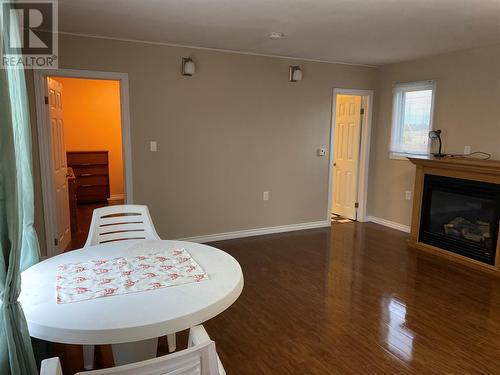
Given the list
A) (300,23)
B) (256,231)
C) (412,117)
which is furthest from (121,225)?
(412,117)

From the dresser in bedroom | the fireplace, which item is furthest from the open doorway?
the fireplace

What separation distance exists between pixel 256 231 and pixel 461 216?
2.48 meters

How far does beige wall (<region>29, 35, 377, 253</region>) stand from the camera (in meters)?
4.17

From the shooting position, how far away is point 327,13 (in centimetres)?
293

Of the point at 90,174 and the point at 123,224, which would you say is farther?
the point at 90,174

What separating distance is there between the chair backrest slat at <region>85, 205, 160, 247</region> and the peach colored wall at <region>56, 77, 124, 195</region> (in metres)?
4.79

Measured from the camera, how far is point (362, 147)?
5703 millimetres

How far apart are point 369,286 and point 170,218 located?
238 centimetres

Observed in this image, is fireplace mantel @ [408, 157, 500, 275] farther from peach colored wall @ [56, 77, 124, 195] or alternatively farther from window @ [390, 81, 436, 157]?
peach colored wall @ [56, 77, 124, 195]

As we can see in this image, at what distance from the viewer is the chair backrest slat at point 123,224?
2.61 meters

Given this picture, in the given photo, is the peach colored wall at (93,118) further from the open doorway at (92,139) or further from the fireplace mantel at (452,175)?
the fireplace mantel at (452,175)

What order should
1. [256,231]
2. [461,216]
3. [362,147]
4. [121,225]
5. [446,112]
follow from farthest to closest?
1. [362,147]
2. [256,231]
3. [446,112]
4. [461,216]
5. [121,225]

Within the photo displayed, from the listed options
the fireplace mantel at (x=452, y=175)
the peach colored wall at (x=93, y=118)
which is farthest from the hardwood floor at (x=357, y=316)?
the peach colored wall at (x=93, y=118)

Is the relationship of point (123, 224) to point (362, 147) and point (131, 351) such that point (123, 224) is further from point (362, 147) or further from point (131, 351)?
point (362, 147)
